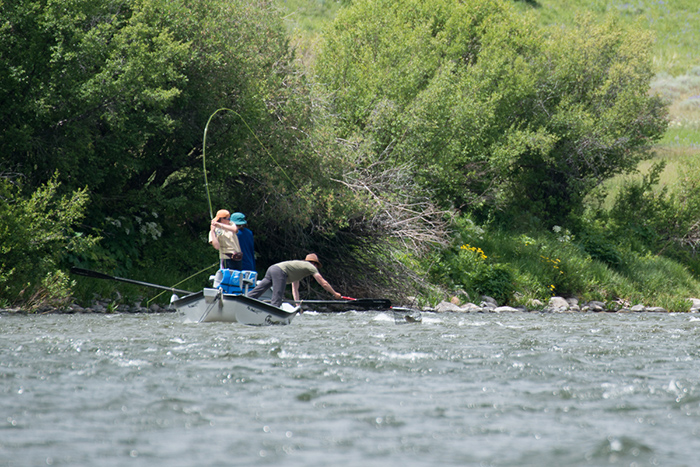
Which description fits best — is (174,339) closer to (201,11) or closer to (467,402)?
(467,402)

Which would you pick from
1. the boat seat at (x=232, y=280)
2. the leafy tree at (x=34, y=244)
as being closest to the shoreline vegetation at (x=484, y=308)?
the leafy tree at (x=34, y=244)

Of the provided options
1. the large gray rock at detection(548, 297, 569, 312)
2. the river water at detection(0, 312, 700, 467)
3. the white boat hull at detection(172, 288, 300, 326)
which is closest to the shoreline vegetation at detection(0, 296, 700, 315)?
the large gray rock at detection(548, 297, 569, 312)

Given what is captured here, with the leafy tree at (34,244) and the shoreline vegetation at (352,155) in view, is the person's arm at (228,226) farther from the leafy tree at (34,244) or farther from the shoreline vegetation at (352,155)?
the shoreline vegetation at (352,155)

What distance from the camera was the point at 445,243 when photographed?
19984 mm

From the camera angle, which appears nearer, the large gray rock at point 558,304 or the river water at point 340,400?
the river water at point 340,400

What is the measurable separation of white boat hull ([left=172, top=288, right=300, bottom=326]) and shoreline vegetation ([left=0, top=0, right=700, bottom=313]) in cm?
308

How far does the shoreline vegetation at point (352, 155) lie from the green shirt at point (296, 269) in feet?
11.3

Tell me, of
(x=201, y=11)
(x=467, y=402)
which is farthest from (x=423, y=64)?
(x=467, y=402)

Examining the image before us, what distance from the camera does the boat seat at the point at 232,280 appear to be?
13312 millimetres

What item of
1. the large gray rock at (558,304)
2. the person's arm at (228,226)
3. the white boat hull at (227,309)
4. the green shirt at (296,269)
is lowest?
the large gray rock at (558,304)

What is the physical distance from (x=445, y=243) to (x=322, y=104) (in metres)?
4.74

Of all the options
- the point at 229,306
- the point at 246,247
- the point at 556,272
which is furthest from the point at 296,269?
the point at 556,272

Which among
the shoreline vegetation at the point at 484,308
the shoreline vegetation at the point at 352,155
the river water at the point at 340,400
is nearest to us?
the river water at the point at 340,400

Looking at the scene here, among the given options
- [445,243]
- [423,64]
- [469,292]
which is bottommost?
[469,292]
